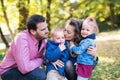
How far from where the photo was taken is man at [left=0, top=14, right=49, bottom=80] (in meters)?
4.73

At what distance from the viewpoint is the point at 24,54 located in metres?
4.71

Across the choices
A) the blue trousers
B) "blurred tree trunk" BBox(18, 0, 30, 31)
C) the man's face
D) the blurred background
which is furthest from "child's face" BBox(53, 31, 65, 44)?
"blurred tree trunk" BBox(18, 0, 30, 31)

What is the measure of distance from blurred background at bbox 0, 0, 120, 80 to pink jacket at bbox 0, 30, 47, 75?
2.99m

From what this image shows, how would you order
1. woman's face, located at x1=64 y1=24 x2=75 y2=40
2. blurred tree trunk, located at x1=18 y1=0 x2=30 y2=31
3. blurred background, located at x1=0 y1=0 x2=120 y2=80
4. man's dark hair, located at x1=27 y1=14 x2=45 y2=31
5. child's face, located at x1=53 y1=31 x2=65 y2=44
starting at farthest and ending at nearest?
blurred tree trunk, located at x1=18 y1=0 x2=30 y2=31 < blurred background, located at x1=0 y1=0 x2=120 y2=80 < woman's face, located at x1=64 y1=24 x2=75 y2=40 < man's dark hair, located at x1=27 y1=14 x2=45 y2=31 < child's face, located at x1=53 y1=31 x2=65 y2=44

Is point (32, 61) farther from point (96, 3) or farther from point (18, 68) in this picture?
point (96, 3)

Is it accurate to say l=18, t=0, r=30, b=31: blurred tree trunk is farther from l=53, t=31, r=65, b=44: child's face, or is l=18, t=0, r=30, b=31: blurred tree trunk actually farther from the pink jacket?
l=53, t=31, r=65, b=44: child's face

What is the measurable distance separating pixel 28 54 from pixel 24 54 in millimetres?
71

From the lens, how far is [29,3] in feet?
62.4

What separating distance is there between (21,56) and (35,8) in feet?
51.0

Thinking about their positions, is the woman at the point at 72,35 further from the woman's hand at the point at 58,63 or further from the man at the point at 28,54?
the man at the point at 28,54

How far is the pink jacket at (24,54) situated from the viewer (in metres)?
4.72

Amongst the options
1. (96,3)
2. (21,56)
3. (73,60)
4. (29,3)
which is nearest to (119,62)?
(73,60)

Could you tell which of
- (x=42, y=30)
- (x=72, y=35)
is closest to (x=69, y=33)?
(x=72, y=35)

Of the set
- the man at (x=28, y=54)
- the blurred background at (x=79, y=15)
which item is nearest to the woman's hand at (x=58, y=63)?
the man at (x=28, y=54)
